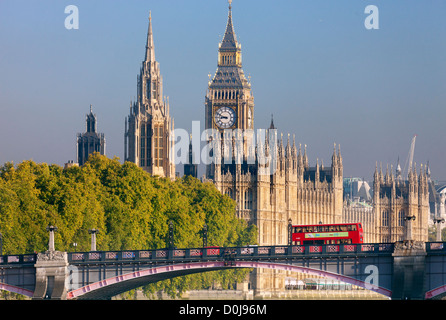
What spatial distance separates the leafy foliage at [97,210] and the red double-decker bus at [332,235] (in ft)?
50.8

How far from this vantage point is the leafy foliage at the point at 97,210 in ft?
479

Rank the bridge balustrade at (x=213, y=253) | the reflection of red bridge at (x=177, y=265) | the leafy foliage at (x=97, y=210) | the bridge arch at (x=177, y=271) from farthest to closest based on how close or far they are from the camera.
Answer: the leafy foliage at (x=97, y=210) → the bridge arch at (x=177, y=271) → the bridge balustrade at (x=213, y=253) → the reflection of red bridge at (x=177, y=265)

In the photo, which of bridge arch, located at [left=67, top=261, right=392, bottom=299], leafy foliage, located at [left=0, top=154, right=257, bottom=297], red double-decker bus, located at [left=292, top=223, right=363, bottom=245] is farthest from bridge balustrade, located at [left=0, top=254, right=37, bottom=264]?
red double-decker bus, located at [left=292, top=223, right=363, bottom=245]

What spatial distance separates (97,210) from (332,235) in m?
22.4

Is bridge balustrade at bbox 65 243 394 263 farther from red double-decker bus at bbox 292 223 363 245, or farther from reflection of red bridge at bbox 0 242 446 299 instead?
red double-decker bus at bbox 292 223 363 245

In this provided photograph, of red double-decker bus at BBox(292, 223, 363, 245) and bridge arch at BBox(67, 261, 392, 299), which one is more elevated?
red double-decker bus at BBox(292, 223, 363, 245)

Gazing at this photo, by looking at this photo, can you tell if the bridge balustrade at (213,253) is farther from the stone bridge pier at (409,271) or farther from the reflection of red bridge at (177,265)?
the stone bridge pier at (409,271)

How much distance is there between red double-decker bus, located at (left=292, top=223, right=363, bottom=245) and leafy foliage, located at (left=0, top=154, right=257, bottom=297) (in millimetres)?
15471

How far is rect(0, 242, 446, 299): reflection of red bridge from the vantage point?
123688 mm

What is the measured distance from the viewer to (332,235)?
158 metres

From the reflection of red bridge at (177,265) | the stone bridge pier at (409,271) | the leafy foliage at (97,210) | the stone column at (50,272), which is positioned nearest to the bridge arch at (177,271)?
the reflection of red bridge at (177,265)

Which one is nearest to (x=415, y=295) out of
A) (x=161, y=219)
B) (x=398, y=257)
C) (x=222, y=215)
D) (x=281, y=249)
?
(x=398, y=257)

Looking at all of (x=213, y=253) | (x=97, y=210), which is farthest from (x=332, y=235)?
(x=213, y=253)

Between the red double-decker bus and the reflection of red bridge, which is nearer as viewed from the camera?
the reflection of red bridge
